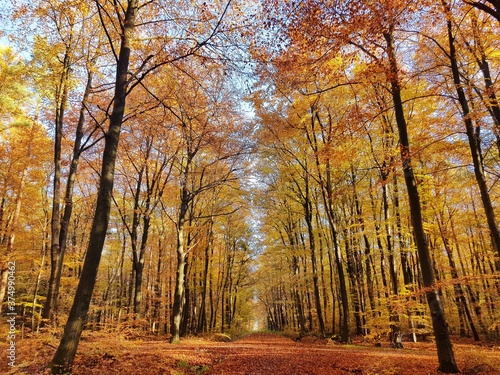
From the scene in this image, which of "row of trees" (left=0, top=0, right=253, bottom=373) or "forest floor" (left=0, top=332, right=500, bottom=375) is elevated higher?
"row of trees" (left=0, top=0, right=253, bottom=373)

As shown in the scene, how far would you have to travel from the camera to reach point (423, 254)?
7.09 meters

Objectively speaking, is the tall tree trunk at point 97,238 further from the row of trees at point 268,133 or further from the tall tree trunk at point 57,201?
the tall tree trunk at point 57,201

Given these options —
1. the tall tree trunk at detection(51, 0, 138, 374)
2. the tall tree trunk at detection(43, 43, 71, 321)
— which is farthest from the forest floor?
the tall tree trunk at detection(43, 43, 71, 321)

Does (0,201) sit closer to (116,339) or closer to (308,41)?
(116,339)

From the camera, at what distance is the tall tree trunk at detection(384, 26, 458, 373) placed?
20.6ft

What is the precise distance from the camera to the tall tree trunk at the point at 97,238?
529cm

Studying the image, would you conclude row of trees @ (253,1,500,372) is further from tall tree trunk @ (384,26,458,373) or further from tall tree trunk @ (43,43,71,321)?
tall tree trunk @ (43,43,71,321)

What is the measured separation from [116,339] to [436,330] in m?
8.33

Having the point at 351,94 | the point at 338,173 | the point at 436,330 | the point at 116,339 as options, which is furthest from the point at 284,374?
the point at 338,173

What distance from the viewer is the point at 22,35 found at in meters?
9.73

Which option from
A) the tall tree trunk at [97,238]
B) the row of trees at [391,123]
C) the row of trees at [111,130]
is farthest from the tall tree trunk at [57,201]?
the row of trees at [391,123]

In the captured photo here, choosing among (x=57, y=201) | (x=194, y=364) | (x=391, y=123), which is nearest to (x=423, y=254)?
(x=194, y=364)

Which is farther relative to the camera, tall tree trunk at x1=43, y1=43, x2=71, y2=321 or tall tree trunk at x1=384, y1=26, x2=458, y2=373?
tall tree trunk at x1=43, y1=43, x2=71, y2=321

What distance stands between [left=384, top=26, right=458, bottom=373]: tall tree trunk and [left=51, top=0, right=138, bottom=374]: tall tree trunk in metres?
6.81
